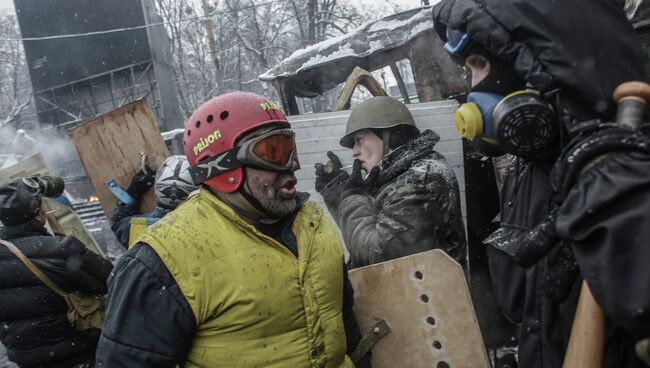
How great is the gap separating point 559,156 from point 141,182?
3.51 meters

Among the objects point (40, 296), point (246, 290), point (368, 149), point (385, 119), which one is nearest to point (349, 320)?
point (246, 290)

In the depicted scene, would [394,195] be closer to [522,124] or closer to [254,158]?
[254,158]

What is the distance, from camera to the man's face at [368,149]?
3.55 metres

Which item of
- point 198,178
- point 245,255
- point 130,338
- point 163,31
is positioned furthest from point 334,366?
point 163,31

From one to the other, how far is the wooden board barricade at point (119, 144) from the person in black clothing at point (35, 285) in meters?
0.60

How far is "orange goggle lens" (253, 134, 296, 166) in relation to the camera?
1991mm

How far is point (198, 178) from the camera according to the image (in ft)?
6.63

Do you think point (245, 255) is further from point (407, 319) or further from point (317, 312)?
point (407, 319)

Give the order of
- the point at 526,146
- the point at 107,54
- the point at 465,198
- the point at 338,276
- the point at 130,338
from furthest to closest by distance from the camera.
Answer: the point at 107,54
the point at 465,198
the point at 338,276
the point at 130,338
the point at 526,146

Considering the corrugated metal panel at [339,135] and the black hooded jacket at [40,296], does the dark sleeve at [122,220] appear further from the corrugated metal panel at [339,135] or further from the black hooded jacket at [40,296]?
the corrugated metal panel at [339,135]

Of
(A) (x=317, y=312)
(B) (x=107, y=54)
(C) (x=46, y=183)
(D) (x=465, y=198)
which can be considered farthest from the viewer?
(B) (x=107, y=54)

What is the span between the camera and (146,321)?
1.65 metres

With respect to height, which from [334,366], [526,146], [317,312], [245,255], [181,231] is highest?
[526,146]

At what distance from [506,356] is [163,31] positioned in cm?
2698
